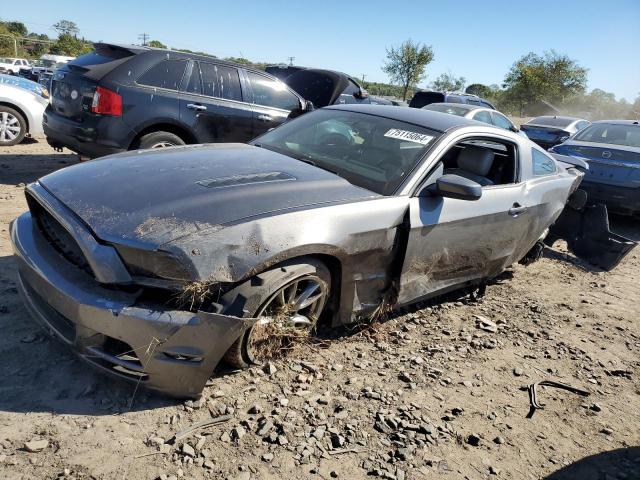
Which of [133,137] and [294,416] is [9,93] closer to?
[133,137]

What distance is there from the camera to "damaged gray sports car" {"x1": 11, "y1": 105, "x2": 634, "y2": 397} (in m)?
2.26

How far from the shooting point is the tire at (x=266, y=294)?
2.34 meters

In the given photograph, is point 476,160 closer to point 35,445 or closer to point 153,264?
point 153,264

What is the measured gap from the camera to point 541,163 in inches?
180

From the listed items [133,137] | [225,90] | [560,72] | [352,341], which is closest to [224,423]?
[352,341]

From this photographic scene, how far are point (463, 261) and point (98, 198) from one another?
2562 mm

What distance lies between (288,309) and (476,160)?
2285 mm

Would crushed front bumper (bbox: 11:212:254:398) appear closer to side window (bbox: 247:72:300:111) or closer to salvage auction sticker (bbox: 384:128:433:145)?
salvage auction sticker (bbox: 384:128:433:145)

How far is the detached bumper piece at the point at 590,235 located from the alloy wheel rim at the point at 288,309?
3897 millimetres

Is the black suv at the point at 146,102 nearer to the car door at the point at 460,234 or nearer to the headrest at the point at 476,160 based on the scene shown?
the headrest at the point at 476,160

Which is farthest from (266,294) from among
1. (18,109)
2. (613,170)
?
(18,109)

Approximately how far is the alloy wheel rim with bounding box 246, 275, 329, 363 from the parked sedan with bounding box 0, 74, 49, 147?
7323 mm

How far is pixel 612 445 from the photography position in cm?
271

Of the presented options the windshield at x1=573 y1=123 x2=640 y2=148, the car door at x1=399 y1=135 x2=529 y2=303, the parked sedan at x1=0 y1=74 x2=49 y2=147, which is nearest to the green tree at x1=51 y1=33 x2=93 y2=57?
the parked sedan at x1=0 y1=74 x2=49 y2=147
